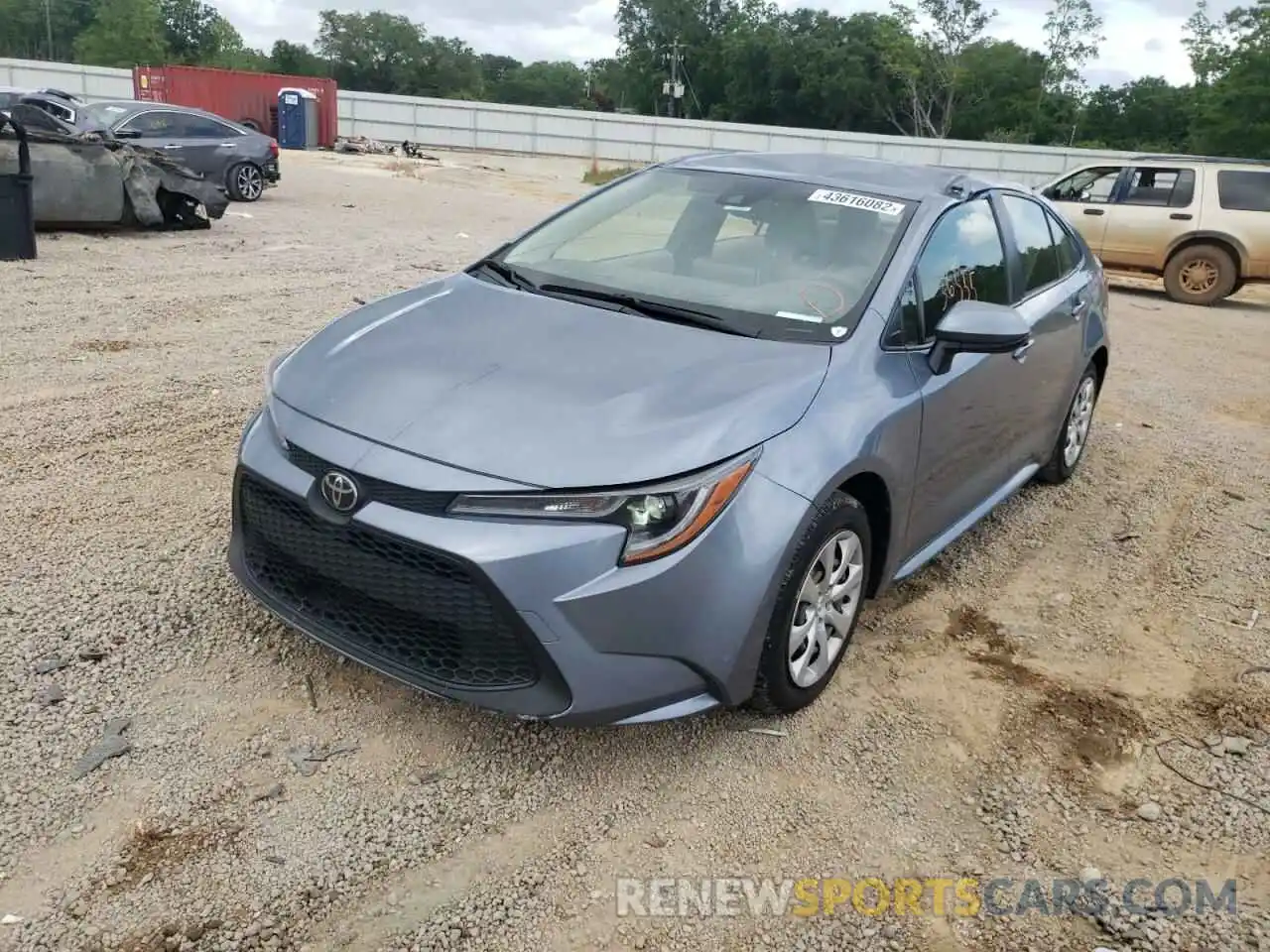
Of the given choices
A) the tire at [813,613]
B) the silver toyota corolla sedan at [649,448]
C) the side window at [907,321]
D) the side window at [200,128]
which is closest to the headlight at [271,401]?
the silver toyota corolla sedan at [649,448]

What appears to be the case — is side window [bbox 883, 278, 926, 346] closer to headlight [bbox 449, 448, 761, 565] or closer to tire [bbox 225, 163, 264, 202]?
headlight [bbox 449, 448, 761, 565]

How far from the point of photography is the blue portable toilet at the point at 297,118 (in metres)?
33.0

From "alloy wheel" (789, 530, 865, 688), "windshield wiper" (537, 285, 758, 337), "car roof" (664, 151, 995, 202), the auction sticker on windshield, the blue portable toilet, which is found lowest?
"alloy wheel" (789, 530, 865, 688)

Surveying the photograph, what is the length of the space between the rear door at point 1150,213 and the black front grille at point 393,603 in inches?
515

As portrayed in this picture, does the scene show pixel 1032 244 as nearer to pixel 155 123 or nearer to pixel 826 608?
pixel 826 608

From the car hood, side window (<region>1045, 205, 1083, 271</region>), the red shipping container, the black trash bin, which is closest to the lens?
the car hood

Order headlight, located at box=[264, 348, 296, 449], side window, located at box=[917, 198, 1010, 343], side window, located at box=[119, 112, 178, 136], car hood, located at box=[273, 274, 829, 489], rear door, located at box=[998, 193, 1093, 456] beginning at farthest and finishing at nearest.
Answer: side window, located at box=[119, 112, 178, 136], rear door, located at box=[998, 193, 1093, 456], side window, located at box=[917, 198, 1010, 343], headlight, located at box=[264, 348, 296, 449], car hood, located at box=[273, 274, 829, 489]

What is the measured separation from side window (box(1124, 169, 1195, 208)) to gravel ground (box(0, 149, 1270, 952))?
957cm

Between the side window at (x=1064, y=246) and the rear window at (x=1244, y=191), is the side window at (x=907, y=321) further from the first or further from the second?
the rear window at (x=1244, y=191)

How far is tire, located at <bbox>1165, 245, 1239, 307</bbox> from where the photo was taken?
13188 millimetres

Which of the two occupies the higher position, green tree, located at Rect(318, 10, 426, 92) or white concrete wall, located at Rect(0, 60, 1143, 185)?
green tree, located at Rect(318, 10, 426, 92)

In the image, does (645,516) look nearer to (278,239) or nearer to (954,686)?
(954,686)

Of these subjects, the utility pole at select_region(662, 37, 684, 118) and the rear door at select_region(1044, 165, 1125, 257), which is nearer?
the rear door at select_region(1044, 165, 1125, 257)

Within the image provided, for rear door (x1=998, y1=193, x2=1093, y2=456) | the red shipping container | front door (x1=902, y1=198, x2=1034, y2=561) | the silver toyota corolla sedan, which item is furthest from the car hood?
the red shipping container
